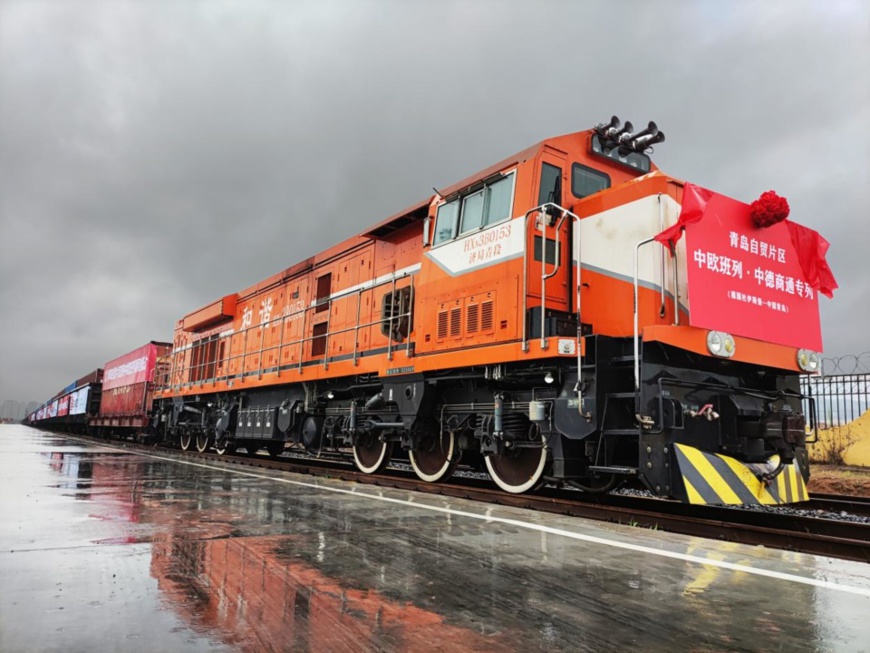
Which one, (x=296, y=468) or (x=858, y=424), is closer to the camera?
(x=296, y=468)

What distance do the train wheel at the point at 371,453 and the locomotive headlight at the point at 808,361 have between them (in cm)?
595

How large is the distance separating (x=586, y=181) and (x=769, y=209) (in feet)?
7.07

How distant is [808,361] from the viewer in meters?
6.93

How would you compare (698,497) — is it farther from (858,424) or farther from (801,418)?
(858,424)

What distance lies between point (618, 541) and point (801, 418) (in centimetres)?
315

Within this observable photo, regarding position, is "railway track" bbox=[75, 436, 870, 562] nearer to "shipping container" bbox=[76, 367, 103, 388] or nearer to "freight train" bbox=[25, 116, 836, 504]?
"freight train" bbox=[25, 116, 836, 504]

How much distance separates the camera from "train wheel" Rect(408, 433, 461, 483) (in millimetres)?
8438

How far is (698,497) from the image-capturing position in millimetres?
5512

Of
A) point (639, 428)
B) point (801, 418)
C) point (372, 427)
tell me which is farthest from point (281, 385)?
point (801, 418)

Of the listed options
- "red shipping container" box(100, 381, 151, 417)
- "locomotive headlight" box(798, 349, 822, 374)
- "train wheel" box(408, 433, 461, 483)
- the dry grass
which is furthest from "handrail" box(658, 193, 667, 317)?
"red shipping container" box(100, 381, 151, 417)

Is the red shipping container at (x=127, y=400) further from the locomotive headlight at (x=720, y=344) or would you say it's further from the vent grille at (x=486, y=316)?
the locomotive headlight at (x=720, y=344)

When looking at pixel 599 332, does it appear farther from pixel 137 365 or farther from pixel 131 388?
pixel 131 388

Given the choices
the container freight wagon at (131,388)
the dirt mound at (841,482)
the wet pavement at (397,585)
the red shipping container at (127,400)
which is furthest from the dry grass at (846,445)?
the red shipping container at (127,400)

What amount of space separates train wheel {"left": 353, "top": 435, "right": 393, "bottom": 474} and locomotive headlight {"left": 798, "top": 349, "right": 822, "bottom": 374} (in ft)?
19.5
